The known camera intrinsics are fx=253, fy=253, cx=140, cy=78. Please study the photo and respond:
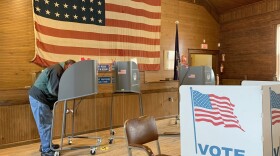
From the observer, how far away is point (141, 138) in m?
2.27

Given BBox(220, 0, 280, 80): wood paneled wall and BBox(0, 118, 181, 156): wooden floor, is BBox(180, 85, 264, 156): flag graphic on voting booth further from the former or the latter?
BBox(220, 0, 280, 80): wood paneled wall

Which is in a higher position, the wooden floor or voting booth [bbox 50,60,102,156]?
voting booth [bbox 50,60,102,156]

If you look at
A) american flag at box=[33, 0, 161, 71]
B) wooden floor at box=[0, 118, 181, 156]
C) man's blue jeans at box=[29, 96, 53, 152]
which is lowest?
wooden floor at box=[0, 118, 181, 156]

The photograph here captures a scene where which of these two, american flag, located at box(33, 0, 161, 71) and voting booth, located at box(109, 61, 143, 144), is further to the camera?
voting booth, located at box(109, 61, 143, 144)

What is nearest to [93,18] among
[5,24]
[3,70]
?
[5,24]

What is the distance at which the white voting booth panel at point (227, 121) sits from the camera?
3.36 ft

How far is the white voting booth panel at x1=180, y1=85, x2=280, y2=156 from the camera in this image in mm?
1025

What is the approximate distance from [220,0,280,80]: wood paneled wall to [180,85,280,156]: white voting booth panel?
6.85 metres

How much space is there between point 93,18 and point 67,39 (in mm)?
758

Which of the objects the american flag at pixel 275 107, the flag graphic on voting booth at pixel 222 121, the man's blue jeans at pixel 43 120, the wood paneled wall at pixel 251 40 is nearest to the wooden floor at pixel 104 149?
the man's blue jeans at pixel 43 120

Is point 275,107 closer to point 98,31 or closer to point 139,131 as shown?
point 139,131

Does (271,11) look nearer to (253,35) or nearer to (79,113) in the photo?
(253,35)

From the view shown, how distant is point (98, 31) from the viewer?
551 centimetres

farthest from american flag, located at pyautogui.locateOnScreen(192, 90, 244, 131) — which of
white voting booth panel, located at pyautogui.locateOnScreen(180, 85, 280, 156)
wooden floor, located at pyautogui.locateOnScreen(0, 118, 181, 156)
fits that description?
wooden floor, located at pyautogui.locateOnScreen(0, 118, 181, 156)
